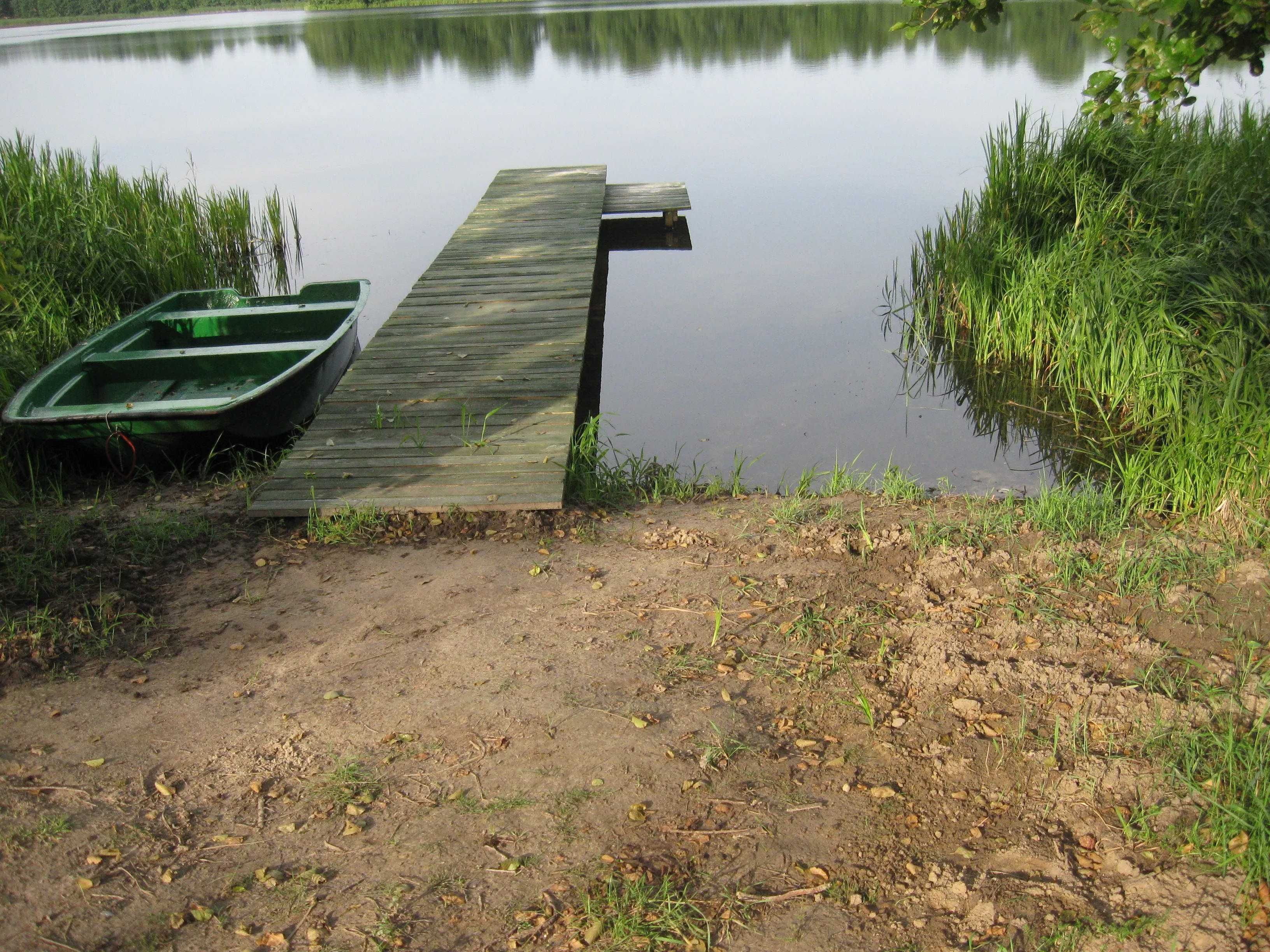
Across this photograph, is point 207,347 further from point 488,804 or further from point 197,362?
point 488,804

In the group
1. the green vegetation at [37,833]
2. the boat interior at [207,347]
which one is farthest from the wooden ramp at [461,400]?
the green vegetation at [37,833]

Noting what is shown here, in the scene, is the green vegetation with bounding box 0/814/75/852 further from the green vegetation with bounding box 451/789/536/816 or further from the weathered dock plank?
the weathered dock plank

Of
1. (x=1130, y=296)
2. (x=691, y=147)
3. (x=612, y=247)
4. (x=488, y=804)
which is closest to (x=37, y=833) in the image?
(x=488, y=804)

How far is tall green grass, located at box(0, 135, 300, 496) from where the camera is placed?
5.77 metres

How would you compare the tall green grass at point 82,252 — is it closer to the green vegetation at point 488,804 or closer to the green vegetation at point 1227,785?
the green vegetation at point 488,804

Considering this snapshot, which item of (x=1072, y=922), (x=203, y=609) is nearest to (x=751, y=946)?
(x=1072, y=922)

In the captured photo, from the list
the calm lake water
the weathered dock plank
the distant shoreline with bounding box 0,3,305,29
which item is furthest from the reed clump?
the distant shoreline with bounding box 0,3,305,29

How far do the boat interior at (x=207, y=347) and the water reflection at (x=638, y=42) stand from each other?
1265cm

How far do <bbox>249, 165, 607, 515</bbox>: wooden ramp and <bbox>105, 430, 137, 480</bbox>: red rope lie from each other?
810mm

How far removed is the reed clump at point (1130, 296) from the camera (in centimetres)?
423

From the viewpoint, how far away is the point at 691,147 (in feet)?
43.7

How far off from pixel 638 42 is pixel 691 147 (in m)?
11.3

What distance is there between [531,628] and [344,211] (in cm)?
875

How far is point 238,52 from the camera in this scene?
27.8 meters
